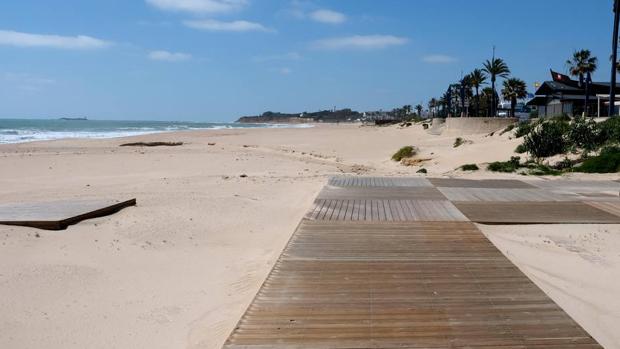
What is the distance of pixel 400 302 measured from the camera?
14.9 feet

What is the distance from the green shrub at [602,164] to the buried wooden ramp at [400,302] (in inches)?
397

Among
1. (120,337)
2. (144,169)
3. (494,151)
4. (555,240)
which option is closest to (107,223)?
(120,337)

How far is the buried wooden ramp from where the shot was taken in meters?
3.84

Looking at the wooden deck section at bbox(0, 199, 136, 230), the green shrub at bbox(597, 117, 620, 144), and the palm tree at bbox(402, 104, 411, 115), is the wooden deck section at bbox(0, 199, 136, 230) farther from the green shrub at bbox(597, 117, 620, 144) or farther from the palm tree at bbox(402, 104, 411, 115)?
the palm tree at bbox(402, 104, 411, 115)

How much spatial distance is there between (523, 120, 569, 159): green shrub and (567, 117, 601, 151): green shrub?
0.80 ft

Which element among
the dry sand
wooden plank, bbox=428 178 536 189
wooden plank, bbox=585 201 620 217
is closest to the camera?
the dry sand

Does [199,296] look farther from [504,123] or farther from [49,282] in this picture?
[504,123]

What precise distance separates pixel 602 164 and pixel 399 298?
41.5ft

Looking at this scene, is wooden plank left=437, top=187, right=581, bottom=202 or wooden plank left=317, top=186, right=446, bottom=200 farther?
wooden plank left=317, top=186, right=446, bottom=200

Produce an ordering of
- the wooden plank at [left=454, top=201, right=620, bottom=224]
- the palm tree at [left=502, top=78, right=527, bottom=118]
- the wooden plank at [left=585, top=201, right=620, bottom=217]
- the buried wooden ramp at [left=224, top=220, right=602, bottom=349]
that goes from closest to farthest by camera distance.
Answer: the buried wooden ramp at [left=224, top=220, right=602, bottom=349] → the wooden plank at [left=454, top=201, right=620, bottom=224] → the wooden plank at [left=585, top=201, right=620, bottom=217] → the palm tree at [left=502, top=78, right=527, bottom=118]

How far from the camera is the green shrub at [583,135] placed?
59.7ft

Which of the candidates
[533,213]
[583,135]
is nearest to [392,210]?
[533,213]

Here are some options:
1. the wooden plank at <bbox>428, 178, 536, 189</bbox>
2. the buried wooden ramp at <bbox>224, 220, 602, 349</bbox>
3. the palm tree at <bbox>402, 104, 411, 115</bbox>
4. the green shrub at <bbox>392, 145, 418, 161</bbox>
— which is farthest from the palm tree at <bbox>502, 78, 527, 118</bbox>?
the palm tree at <bbox>402, 104, 411, 115</bbox>

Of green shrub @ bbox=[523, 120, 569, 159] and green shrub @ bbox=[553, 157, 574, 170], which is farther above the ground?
green shrub @ bbox=[523, 120, 569, 159]
